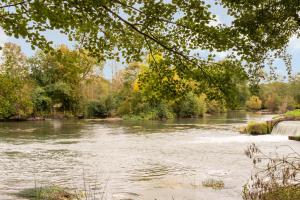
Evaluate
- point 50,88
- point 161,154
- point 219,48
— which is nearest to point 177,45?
point 219,48

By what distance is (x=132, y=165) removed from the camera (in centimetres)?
1903

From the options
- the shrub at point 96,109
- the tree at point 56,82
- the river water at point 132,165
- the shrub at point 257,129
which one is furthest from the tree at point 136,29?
the tree at point 56,82

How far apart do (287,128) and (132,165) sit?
1714 centimetres

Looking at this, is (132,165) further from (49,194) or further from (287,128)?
(287,128)

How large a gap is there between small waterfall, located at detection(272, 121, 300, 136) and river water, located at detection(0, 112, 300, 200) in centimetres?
172

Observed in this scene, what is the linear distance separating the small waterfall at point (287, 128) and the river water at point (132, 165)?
1717mm

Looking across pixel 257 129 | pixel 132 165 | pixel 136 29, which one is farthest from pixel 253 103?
pixel 136 29

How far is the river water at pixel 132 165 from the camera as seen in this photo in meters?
13.8

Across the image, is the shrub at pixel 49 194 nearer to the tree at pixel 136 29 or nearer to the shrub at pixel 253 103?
the tree at pixel 136 29

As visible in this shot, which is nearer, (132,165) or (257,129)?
(132,165)

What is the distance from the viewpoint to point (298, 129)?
30891 mm

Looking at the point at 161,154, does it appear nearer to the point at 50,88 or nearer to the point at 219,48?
the point at 219,48

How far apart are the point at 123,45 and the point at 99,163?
12971mm

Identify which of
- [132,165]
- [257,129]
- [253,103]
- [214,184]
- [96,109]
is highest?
[253,103]
